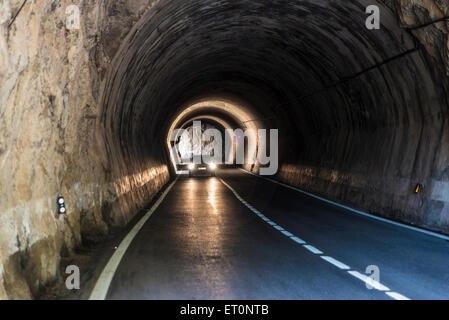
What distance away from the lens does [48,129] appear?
6605mm

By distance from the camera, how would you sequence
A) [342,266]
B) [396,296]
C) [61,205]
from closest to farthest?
[396,296] < [61,205] < [342,266]

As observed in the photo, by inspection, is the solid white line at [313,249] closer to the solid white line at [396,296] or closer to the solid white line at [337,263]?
the solid white line at [337,263]

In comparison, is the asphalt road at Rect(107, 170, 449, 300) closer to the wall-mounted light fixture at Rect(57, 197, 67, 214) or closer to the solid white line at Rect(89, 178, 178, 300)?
Answer: the solid white line at Rect(89, 178, 178, 300)

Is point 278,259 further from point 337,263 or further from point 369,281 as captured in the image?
point 369,281

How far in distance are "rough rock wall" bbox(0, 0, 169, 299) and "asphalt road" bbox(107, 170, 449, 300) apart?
106 cm

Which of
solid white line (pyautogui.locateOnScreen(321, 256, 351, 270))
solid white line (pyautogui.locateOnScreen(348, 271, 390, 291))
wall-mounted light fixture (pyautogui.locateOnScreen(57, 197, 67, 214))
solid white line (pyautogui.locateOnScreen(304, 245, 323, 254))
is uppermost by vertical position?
wall-mounted light fixture (pyautogui.locateOnScreen(57, 197, 67, 214))

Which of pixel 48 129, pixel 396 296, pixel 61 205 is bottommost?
pixel 396 296

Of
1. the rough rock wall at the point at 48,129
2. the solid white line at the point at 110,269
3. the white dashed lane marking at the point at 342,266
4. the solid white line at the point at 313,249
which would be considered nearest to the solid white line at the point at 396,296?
the white dashed lane marking at the point at 342,266

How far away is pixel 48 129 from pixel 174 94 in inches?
707

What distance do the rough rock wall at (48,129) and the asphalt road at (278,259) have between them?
3.49ft

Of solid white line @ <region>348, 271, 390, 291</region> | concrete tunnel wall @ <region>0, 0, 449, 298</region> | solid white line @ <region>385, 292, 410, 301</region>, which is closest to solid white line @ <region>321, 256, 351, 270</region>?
solid white line @ <region>348, 271, 390, 291</region>

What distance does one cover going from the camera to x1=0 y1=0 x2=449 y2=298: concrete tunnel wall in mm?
5645

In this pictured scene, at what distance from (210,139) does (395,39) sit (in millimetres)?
69277

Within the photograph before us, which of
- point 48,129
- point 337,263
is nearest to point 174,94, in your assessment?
point 48,129
